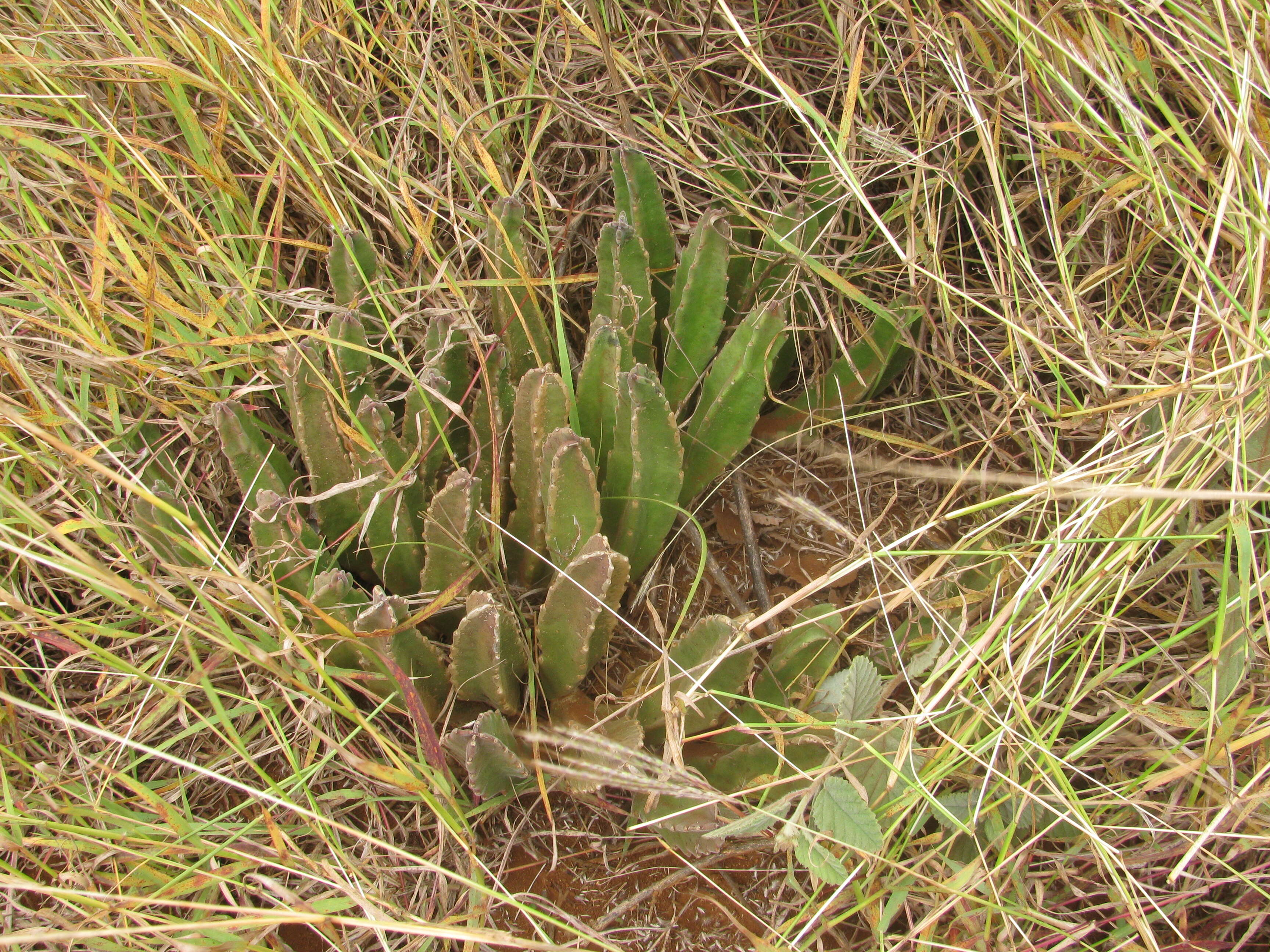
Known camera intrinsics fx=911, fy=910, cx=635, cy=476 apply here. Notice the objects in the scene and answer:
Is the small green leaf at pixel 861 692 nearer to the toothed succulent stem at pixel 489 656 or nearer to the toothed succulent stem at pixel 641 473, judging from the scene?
the toothed succulent stem at pixel 641 473

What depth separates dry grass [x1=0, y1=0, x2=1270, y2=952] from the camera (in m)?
1.29

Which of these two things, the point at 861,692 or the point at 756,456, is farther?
the point at 756,456

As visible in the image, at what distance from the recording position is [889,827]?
1271mm

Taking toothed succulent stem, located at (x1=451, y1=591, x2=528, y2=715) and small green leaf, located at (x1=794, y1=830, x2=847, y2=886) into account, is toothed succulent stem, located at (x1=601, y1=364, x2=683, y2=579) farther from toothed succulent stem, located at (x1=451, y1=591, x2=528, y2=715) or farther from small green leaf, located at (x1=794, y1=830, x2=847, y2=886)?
small green leaf, located at (x1=794, y1=830, x2=847, y2=886)

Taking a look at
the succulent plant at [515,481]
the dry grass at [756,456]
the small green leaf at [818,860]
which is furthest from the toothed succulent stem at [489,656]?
the small green leaf at [818,860]

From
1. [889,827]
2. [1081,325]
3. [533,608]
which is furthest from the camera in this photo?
[533,608]

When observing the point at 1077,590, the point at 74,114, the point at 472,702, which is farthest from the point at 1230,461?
the point at 74,114

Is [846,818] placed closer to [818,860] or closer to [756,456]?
[818,860]

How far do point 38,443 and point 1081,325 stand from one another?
1.76 m

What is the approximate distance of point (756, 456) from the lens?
187 cm

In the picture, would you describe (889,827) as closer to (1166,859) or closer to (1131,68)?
(1166,859)

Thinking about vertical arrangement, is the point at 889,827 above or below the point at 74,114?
below

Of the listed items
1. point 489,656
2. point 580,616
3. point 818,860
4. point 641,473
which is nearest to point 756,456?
point 641,473

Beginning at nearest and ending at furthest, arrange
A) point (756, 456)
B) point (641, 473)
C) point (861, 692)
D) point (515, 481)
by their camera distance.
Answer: point (861, 692) < point (641, 473) < point (515, 481) < point (756, 456)
